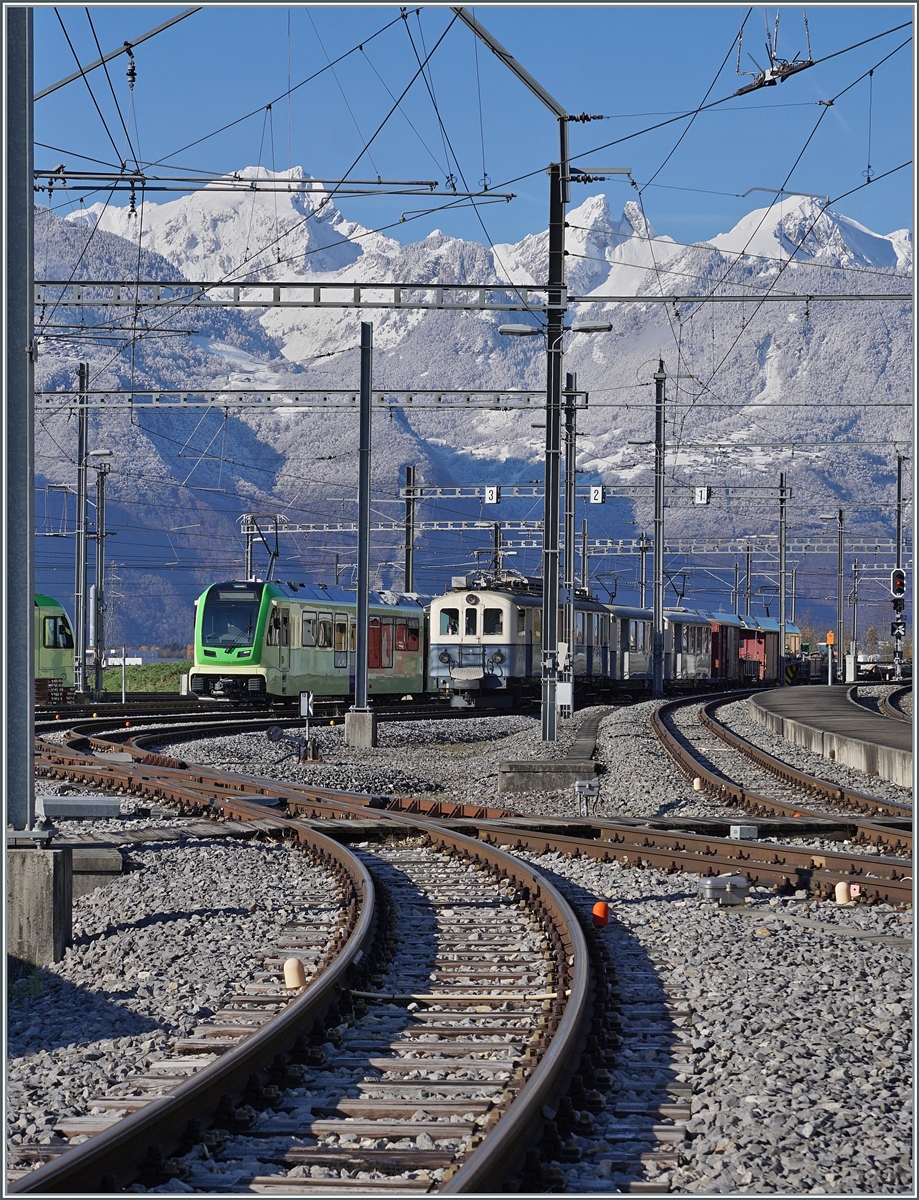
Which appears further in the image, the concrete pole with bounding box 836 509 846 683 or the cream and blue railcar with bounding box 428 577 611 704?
the concrete pole with bounding box 836 509 846 683

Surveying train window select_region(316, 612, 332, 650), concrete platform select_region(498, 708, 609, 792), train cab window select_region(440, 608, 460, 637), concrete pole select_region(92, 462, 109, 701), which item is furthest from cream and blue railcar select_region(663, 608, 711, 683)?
concrete platform select_region(498, 708, 609, 792)

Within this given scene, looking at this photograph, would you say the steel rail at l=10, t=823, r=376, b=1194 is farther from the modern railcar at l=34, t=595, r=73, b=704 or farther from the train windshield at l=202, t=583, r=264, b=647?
the modern railcar at l=34, t=595, r=73, b=704

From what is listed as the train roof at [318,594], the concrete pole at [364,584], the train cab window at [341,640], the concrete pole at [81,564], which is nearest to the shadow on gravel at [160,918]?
the concrete pole at [364,584]

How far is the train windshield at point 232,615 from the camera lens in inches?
1313

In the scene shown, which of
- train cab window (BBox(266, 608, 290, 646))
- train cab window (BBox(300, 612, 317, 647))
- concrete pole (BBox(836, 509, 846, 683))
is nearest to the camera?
train cab window (BBox(266, 608, 290, 646))

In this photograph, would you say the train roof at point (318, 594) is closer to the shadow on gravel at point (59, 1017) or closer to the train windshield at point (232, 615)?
the train windshield at point (232, 615)

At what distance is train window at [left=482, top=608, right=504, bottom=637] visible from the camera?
3532 centimetres

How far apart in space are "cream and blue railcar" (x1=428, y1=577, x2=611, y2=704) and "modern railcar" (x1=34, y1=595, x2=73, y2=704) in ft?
33.3

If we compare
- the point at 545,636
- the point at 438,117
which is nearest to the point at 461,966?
the point at 438,117

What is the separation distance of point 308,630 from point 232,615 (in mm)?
2342

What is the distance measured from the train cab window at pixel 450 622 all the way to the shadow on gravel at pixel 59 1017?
93.4ft

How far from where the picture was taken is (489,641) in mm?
35375

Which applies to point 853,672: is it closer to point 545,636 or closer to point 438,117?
point 545,636

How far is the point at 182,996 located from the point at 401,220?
14686 millimetres
